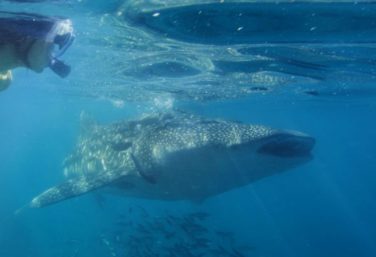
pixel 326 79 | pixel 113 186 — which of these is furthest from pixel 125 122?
pixel 326 79

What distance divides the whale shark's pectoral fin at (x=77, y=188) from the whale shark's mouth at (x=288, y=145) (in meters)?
4.47

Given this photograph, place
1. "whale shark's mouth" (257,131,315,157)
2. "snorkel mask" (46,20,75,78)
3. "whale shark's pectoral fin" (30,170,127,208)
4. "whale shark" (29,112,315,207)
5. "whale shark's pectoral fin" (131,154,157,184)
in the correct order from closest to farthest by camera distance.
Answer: "snorkel mask" (46,20,75,78) < "whale shark's mouth" (257,131,315,157) < "whale shark" (29,112,315,207) < "whale shark's pectoral fin" (131,154,157,184) < "whale shark's pectoral fin" (30,170,127,208)

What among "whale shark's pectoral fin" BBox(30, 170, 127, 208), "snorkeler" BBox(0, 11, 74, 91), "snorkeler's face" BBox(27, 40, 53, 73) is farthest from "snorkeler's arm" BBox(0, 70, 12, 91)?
"whale shark's pectoral fin" BBox(30, 170, 127, 208)

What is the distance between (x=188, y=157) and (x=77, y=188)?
3577 mm

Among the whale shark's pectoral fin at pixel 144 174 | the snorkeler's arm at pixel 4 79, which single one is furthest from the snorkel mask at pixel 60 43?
the whale shark's pectoral fin at pixel 144 174

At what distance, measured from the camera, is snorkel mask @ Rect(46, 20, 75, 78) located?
4.94 m

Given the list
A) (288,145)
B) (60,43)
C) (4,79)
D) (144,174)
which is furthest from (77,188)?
(60,43)

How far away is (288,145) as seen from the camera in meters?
8.44

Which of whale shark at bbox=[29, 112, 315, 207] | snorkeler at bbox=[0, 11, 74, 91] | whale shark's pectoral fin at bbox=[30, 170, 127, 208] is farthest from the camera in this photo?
whale shark's pectoral fin at bbox=[30, 170, 127, 208]

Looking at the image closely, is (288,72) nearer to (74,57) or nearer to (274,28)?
(274,28)

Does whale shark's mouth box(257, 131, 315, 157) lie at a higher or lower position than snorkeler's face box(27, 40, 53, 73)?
lower

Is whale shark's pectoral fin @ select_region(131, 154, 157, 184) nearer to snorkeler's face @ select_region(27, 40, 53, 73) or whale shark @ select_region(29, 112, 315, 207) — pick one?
whale shark @ select_region(29, 112, 315, 207)

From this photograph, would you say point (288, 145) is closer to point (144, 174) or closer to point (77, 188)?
point (144, 174)

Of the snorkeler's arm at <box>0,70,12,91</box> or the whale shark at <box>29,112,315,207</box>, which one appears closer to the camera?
the snorkeler's arm at <box>0,70,12,91</box>
